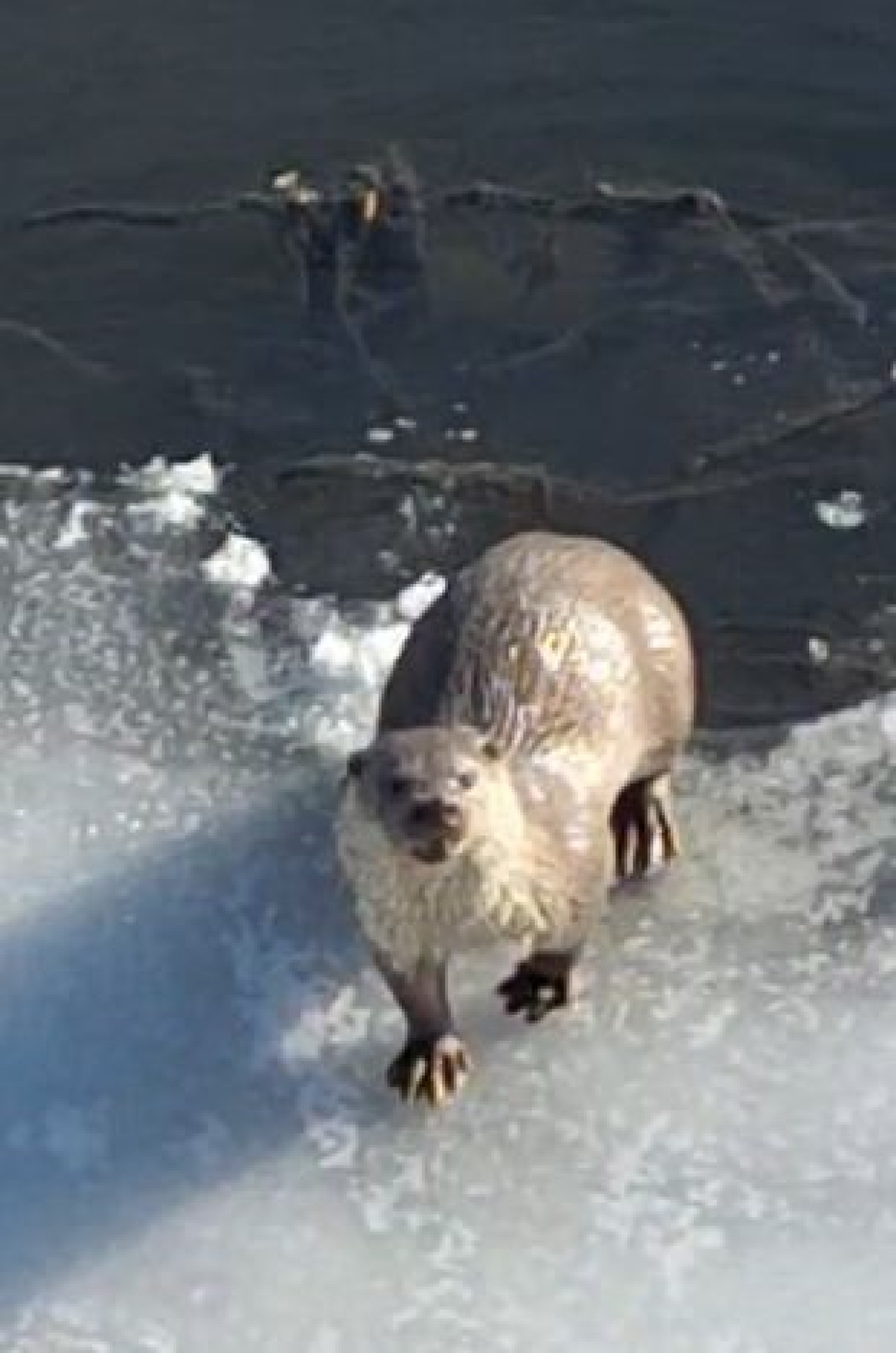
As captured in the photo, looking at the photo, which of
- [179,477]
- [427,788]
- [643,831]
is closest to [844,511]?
[643,831]

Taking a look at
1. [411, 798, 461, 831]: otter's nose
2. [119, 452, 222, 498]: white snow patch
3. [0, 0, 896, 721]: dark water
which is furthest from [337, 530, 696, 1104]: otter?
[119, 452, 222, 498]: white snow patch

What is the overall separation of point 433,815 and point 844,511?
0.93 m

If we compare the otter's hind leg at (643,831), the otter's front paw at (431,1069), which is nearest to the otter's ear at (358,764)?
the otter's front paw at (431,1069)

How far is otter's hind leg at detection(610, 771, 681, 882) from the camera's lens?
3209 millimetres

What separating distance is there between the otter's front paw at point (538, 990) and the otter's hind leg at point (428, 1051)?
0.08 meters

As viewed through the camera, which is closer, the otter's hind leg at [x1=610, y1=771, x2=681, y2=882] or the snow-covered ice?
the snow-covered ice

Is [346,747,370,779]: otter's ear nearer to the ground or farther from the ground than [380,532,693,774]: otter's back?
farther from the ground

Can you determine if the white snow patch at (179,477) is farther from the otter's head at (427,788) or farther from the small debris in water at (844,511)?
the otter's head at (427,788)

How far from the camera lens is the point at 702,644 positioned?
11.3 ft

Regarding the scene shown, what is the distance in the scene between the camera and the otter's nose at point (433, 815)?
274 centimetres

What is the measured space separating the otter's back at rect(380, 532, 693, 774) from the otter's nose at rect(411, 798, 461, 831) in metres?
0.19

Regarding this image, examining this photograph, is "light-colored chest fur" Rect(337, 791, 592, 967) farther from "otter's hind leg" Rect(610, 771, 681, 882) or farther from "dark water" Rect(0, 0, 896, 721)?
"dark water" Rect(0, 0, 896, 721)

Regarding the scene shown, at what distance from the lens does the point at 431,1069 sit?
9.84 ft

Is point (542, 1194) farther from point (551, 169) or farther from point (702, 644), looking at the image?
point (551, 169)
